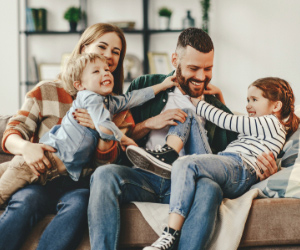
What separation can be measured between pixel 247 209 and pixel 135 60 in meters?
3.09

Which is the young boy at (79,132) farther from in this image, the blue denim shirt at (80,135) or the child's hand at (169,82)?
the child's hand at (169,82)

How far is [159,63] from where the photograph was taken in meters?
4.40

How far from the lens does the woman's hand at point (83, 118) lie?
169 cm

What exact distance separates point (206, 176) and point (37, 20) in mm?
3488

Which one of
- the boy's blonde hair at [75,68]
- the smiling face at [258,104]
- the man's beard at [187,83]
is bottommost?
the smiling face at [258,104]

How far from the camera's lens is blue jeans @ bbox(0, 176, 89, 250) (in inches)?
59.5

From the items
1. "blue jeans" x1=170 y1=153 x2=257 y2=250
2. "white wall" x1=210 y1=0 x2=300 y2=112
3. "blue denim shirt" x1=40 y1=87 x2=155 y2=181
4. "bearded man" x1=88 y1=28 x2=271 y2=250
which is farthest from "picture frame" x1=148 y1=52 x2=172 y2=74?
"blue jeans" x1=170 y1=153 x2=257 y2=250

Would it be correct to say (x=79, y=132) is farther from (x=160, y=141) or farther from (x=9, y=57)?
(x=9, y=57)

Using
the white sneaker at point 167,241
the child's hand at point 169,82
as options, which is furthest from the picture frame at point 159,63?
the white sneaker at point 167,241

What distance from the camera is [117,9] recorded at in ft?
15.0

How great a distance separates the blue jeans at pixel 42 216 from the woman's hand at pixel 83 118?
274mm

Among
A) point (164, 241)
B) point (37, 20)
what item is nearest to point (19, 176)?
point (164, 241)

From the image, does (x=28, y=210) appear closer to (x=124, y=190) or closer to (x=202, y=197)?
(x=124, y=190)

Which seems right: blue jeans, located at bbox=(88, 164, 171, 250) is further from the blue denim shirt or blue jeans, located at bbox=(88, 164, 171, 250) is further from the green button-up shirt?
the green button-up shirt
